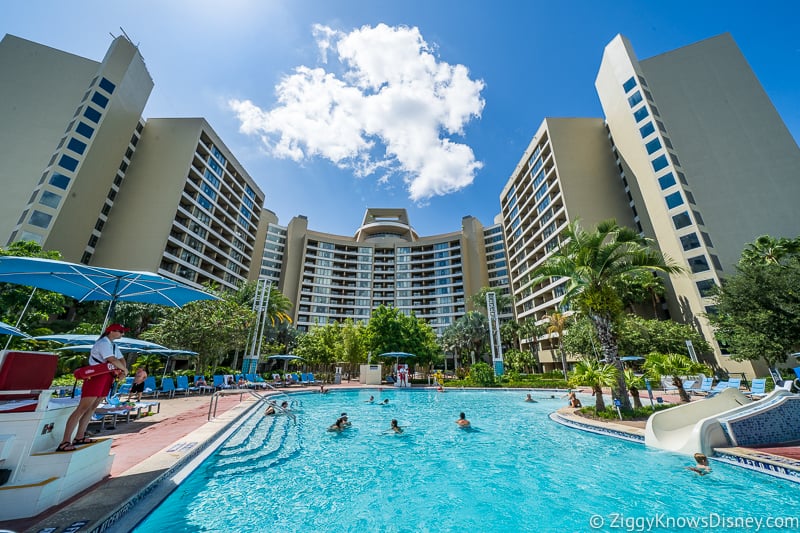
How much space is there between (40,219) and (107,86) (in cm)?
1937

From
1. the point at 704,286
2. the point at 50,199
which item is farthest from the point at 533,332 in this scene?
the point at 50,199

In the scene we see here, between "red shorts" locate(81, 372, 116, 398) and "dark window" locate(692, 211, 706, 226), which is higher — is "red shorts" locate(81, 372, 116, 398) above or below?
below

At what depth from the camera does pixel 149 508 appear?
14.8 feet

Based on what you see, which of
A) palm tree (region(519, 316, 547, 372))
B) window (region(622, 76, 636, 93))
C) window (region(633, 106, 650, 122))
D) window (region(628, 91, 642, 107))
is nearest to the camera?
window (region(633, 106, 650, 122))

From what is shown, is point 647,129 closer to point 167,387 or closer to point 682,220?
point 682,220

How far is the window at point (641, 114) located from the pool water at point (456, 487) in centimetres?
4283

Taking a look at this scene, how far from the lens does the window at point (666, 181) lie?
3354 cm

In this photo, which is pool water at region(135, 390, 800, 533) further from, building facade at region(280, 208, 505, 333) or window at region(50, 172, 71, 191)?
building facade at region(280, 208, 505, 333)

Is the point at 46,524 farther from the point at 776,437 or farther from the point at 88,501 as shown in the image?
the point at 776,437

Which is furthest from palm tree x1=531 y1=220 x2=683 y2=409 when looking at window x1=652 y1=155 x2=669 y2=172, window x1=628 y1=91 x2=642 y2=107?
window x1=628 y1=91 x2=642 y2=107

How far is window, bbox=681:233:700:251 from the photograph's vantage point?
31.0 meters

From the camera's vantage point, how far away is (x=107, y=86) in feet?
125

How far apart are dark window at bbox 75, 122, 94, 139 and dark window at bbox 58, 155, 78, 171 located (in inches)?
137

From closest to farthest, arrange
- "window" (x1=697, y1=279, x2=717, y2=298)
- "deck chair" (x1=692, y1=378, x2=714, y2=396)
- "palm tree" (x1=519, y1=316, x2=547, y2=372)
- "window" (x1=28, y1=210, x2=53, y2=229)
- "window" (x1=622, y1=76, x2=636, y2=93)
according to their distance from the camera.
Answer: "deck chair" (x1=692, y1=378, x2=714, y2=396), "window" (x1=697, y1=279, x2=717, y2=298), "window" (x1=28, y1=210, x2=53, y2=229), "window" (x1=622, y1=76, x2=636, y2=93), "palm tree" (x1=519, y1=316, x2=547, y2=372)
